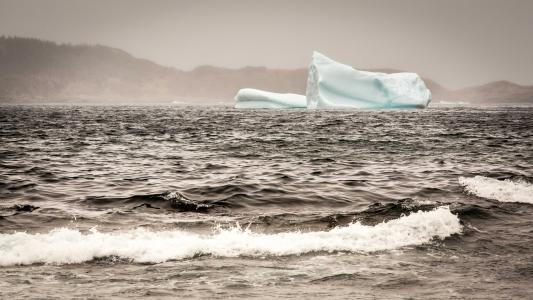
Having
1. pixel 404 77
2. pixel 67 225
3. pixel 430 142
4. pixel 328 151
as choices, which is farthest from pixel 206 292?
pixel 404 77

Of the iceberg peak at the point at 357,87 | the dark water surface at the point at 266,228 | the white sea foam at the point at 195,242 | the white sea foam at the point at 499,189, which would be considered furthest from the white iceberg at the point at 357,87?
the white sea foam at the point at 195,242

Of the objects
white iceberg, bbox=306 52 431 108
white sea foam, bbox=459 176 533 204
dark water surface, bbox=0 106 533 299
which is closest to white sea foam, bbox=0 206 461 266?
dark water surface, bbox=0 106 533 299

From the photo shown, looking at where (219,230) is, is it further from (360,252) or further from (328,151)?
(328,151)

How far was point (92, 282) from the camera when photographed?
659 cm

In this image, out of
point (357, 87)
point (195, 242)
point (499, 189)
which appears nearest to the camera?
point (195, 242)

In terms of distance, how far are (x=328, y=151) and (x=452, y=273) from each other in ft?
48.2

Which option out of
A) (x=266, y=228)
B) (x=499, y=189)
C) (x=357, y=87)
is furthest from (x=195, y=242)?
(x=357, y=87)

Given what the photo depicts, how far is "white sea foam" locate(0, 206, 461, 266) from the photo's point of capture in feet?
25.1

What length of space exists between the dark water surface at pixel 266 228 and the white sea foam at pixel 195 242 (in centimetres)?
3

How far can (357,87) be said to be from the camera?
217 feet

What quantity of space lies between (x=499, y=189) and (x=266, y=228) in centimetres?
656

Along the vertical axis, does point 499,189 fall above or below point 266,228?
above

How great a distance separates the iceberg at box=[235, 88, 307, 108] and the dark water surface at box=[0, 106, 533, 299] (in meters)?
59.9

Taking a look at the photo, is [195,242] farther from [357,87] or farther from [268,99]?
[268,99]
